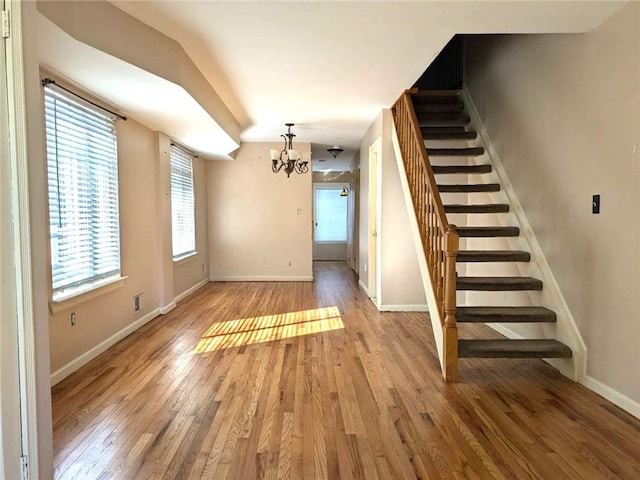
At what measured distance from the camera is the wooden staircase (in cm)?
306

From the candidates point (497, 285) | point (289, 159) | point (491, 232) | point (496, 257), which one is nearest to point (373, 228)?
point (289, 159)

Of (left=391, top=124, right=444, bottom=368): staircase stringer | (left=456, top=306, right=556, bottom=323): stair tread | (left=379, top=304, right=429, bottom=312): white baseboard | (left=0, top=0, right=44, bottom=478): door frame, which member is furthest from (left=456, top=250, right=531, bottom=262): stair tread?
(left=0, top=0, right=44, bottom=478): door frame

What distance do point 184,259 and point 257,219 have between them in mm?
1856

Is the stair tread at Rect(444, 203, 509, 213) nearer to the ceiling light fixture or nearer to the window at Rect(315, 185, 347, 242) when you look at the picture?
the ceiling light fixture

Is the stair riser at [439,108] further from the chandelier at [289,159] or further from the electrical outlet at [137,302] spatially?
the electrical outlet at [137,302]

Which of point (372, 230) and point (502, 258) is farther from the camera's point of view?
point (372, 230)

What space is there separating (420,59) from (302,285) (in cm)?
461

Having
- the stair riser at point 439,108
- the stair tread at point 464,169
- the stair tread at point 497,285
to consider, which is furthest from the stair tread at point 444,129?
the stair tread at point 497,285

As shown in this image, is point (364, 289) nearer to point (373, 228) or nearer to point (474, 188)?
point (373, 228)

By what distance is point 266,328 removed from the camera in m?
4.47

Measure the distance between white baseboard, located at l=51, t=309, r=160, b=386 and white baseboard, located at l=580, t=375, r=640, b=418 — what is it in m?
3.70

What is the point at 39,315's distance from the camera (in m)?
1.60

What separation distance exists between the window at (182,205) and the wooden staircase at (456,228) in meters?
3.17

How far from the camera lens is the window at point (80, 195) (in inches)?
121
